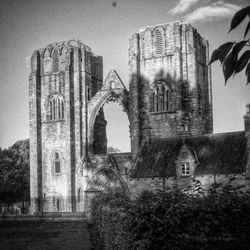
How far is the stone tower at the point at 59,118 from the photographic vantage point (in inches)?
1945

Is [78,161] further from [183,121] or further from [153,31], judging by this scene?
[153,31]

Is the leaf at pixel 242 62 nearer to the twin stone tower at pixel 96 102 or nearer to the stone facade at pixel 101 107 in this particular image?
the stone facade at pixel 101 107

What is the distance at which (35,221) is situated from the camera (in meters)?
36.8

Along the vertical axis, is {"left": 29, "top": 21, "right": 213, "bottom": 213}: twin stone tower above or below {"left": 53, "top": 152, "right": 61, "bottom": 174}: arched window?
above

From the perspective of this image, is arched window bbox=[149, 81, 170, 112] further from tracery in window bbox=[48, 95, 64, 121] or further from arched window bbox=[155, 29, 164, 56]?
tracery in window bbox=[48, 95, 64, 121]

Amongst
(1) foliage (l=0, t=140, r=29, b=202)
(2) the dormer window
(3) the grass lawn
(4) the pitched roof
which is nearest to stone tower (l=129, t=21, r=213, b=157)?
(4) the pitched roof

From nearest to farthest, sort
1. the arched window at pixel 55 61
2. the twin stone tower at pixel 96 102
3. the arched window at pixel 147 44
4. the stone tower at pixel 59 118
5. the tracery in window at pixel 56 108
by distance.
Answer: the twin stone tower at pixel 96 102
the arched window at pixel 147 44
the stone tower at pixel 59 118
the tracery in window at pixel 56 108
the arched window at pixel 55 61

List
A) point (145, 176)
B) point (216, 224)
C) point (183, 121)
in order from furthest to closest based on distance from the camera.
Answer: point (183, 121) → point (145, 176) → point (216, 224)

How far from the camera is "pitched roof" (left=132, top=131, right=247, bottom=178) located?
3294cm

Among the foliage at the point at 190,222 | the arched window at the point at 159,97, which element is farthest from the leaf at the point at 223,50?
the arched window at the point at 159,97

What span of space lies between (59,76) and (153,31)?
11776 millimetres

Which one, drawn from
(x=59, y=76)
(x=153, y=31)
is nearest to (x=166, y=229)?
(x=153, y=31)

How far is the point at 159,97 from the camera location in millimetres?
46312

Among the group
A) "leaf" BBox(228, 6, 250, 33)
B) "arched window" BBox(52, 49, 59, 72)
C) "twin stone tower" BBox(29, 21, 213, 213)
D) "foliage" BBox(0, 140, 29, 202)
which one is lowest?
"foliage" BBox(0, 140, 29, 202)
